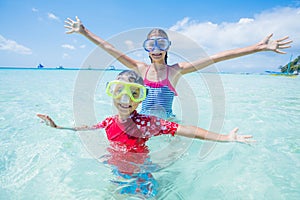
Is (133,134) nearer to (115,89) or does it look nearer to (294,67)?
(115,89)

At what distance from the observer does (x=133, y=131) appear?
6.16 feet

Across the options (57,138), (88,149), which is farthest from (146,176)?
(57,138)

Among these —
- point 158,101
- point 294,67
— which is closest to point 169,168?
point 158,101

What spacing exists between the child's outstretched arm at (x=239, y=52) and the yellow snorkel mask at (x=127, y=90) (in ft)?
3.51

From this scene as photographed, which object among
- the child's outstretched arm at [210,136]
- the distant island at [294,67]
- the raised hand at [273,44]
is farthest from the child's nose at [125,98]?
the distant island at [294,67]

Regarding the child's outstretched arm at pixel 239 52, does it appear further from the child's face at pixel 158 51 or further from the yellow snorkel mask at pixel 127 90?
the yellow snorkel mask at pixel 127 90

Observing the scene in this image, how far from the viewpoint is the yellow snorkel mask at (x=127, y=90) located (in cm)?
176

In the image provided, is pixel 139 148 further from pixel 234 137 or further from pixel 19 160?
pixel 19 160

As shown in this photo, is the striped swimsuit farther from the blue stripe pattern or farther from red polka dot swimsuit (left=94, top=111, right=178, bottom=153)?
red polka dot swimsuit (left=94, top=111, right=178, bottom=153)

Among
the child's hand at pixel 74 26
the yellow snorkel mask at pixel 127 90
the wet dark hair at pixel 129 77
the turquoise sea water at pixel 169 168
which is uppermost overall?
the child's hand at pixel 74 26

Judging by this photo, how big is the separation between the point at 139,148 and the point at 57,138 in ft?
6.88

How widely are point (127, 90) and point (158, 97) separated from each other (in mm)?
987

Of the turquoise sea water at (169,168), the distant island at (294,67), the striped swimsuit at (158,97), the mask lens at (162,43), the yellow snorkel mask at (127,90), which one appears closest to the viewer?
the yellow snorkel mask at (127,90)

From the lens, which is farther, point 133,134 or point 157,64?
point 157,64
